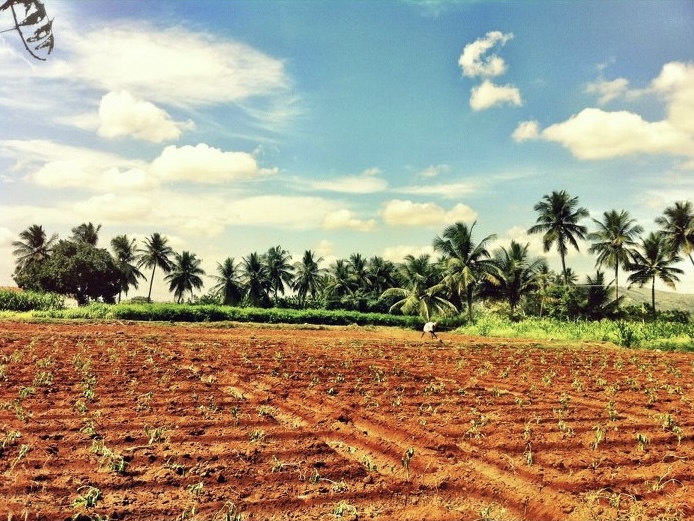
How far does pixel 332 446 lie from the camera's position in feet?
20.7

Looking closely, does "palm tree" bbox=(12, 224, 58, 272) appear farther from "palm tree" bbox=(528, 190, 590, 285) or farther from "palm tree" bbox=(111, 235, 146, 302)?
"palm tree" bbox=(528, 190, 590, 285)

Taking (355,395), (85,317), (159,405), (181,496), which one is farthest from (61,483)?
(85,317)

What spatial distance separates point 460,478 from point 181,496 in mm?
2868

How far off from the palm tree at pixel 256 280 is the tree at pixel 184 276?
7.21m

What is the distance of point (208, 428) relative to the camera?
22.0 feet

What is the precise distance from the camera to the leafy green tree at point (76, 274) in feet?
158

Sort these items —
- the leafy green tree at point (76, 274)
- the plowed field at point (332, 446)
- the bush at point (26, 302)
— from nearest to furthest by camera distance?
1. the plowed field at point (332, 446)
2. the bush at point (26, 302)
3. the leafy green tree at point (76, 274)

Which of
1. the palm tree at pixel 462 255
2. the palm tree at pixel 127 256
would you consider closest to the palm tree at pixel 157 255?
the palm tree at pixel 127 256

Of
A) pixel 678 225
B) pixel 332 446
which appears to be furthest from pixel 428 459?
pixel 678 225

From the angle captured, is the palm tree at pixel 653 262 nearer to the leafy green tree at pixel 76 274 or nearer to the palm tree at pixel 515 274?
the palm tree at pixel 515 274

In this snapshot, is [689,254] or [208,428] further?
[689,254]

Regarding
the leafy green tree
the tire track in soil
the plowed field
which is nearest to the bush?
the leafy green tree

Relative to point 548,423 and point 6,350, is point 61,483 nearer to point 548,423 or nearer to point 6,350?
→ point 548,423

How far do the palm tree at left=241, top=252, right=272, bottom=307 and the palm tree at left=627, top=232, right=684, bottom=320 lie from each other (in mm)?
32923
